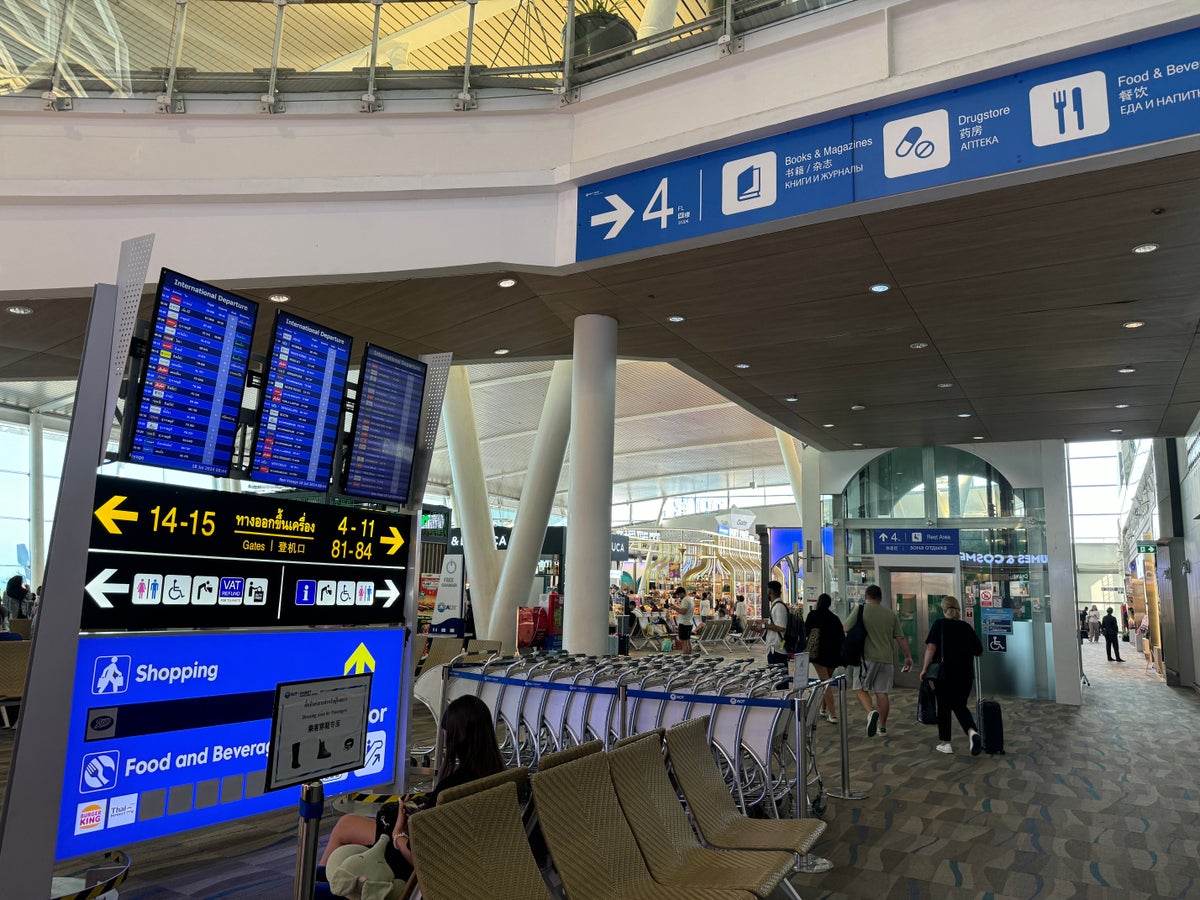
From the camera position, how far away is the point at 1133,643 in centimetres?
3484

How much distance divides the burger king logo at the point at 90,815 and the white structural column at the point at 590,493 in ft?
14.9

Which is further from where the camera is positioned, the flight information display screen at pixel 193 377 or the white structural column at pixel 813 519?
the white structural column at pixel 813 519

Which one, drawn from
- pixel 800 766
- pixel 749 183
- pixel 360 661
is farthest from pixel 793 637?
pixel 360 661

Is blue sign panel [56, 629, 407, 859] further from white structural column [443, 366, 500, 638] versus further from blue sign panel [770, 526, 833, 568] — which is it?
blue sign panel [770, 526, 833, 568]

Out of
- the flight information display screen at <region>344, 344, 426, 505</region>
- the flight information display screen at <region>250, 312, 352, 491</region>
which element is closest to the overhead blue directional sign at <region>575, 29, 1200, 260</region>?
the flight information display screen at <region>344, 344, 426, 505</region>

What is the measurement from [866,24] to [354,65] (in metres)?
4.16

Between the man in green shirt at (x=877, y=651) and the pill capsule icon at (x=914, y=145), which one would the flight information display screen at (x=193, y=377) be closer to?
the pill capsule icon at (x=914, y=145)

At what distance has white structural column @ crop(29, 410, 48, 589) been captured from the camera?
79.5ft

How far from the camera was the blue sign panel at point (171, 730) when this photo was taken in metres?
3.39

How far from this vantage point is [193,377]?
13.9 ft

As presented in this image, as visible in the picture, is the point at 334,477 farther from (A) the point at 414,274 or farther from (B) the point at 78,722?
(A) the point at 414,274

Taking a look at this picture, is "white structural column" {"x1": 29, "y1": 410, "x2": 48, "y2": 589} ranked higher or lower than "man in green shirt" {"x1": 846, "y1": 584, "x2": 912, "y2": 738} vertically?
higher

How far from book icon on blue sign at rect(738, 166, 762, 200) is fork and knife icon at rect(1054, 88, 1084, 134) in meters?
1.80

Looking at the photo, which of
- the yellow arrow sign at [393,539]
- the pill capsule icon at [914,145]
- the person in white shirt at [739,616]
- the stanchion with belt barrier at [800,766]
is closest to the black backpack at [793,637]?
the stanchion with belt barrier at [800,766]
